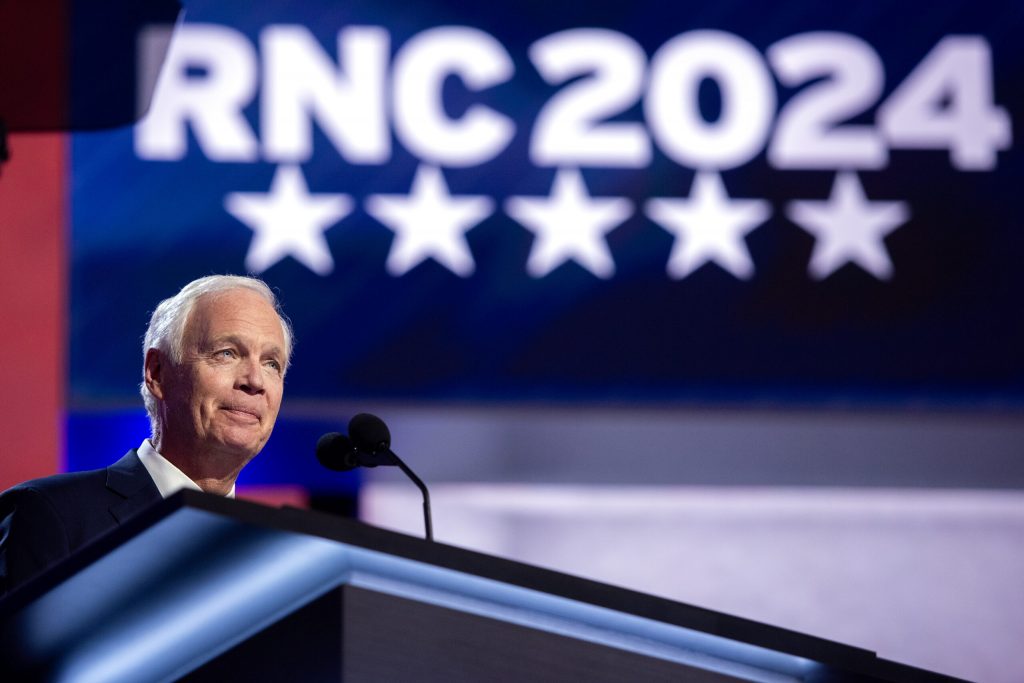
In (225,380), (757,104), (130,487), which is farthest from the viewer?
(757,104)

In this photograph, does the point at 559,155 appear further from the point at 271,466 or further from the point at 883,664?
the point at 883,664

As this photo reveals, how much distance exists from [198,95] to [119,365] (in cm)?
84

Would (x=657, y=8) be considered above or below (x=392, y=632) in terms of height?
above

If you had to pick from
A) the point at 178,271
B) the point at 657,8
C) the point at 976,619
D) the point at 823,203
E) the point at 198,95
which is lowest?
the point at 976,619

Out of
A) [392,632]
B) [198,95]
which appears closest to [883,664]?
[392,632]

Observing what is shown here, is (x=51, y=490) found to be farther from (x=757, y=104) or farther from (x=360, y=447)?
(x=757, y=104)

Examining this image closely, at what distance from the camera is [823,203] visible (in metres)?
4.06

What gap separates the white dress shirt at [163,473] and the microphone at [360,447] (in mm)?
281

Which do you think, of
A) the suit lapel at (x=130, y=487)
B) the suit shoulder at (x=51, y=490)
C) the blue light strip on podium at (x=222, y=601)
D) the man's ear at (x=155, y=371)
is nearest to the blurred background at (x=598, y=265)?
the man's ear at (x=155, y=371)

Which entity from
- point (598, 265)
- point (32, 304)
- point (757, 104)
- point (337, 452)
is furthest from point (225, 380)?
point (757, 104)

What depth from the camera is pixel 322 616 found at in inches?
36.7

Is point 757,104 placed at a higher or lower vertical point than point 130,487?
higher

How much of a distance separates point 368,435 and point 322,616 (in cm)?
84

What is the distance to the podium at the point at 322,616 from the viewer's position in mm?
894
